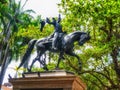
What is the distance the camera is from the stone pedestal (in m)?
12.3

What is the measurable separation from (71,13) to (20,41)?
12.0 meters

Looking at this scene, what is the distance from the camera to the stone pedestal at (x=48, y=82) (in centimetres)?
1231

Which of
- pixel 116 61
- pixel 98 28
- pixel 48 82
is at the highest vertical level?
pixel 98 28

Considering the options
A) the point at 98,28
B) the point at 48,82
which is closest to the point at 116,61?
the point at 98,28

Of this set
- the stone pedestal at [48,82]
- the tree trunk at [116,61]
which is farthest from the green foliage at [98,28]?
the stone pedestal at [48,82]

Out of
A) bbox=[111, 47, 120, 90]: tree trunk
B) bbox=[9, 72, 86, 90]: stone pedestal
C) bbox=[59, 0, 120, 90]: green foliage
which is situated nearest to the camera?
bbox=[9, 72, 86, 90]: stone pedestal

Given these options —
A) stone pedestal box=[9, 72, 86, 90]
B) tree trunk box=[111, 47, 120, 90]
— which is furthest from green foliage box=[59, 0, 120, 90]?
stone pedestal box=[9, 72, 86, 90]

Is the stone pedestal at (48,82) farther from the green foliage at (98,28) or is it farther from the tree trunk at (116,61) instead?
the tree trunk at (116,61)

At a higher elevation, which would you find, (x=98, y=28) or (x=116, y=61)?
(x=98, y=28)

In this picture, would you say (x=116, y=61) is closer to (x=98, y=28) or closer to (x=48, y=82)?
(x=98, y=28)

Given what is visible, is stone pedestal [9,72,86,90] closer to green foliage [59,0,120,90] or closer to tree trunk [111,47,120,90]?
green foliage [59,0,120,90]

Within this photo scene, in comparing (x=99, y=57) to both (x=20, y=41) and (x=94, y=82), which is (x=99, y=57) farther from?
(x=20, y=41)

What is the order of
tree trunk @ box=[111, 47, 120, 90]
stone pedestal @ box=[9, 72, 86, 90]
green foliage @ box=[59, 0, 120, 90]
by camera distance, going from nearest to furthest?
stone pedestal @ box=[9, 72, 86, 90], green foliage @ box=[59, 0, 120, 90], tree trunk @ box=[111, 47, 120, 90]

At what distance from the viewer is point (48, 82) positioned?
41.1ft
